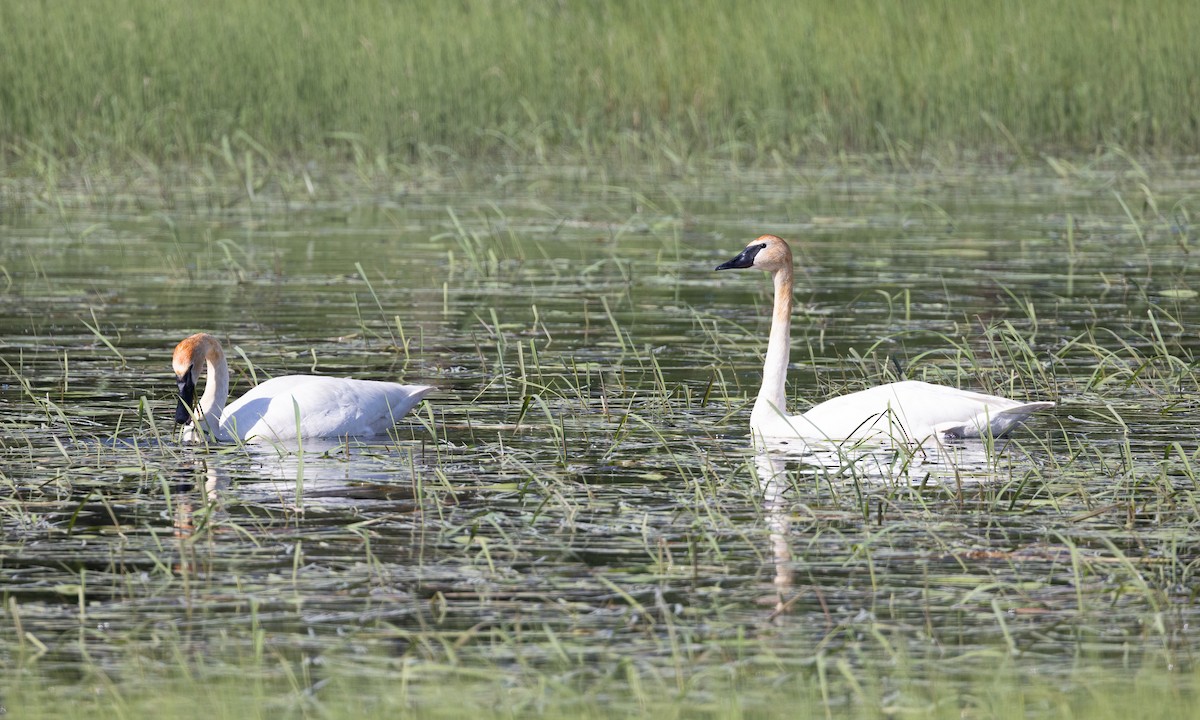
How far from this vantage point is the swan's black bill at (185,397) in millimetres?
8461

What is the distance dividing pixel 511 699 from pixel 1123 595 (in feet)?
6.23

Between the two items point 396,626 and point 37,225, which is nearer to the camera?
point 396,626

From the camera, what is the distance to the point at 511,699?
4746 mm

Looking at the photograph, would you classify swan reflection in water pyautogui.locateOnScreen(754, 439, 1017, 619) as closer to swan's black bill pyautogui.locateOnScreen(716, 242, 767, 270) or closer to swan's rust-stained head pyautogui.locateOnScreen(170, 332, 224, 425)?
swan's black bill pyautogui.locateOnScreen(716, 242, 767, 270)

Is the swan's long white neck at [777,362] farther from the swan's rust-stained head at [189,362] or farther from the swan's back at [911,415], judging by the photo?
the swan's rust-stained head at [189,362]

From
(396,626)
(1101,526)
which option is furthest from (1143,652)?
(396,626)

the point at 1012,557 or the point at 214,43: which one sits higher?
the point at 214,43

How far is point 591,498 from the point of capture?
6.88 m

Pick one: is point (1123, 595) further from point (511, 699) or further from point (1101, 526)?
point (511, 699)

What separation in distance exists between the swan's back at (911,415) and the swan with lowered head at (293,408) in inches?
61.1

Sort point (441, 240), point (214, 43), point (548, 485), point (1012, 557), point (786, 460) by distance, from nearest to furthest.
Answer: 1. point (1012, 557)
2. point (548, 485)
3. point (786, 460)
4. point (441, 240)
5. point (214, 43)

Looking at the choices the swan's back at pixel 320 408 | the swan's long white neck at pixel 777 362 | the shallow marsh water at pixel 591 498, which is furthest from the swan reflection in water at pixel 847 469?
the swan's back at pixel 320 408

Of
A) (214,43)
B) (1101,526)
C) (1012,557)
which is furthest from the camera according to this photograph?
(214,43)

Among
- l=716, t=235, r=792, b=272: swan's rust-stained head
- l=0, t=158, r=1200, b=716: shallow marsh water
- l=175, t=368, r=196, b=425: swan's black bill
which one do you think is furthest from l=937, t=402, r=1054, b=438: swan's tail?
l=175, t=368, r=196, b=425: swan's black bill
